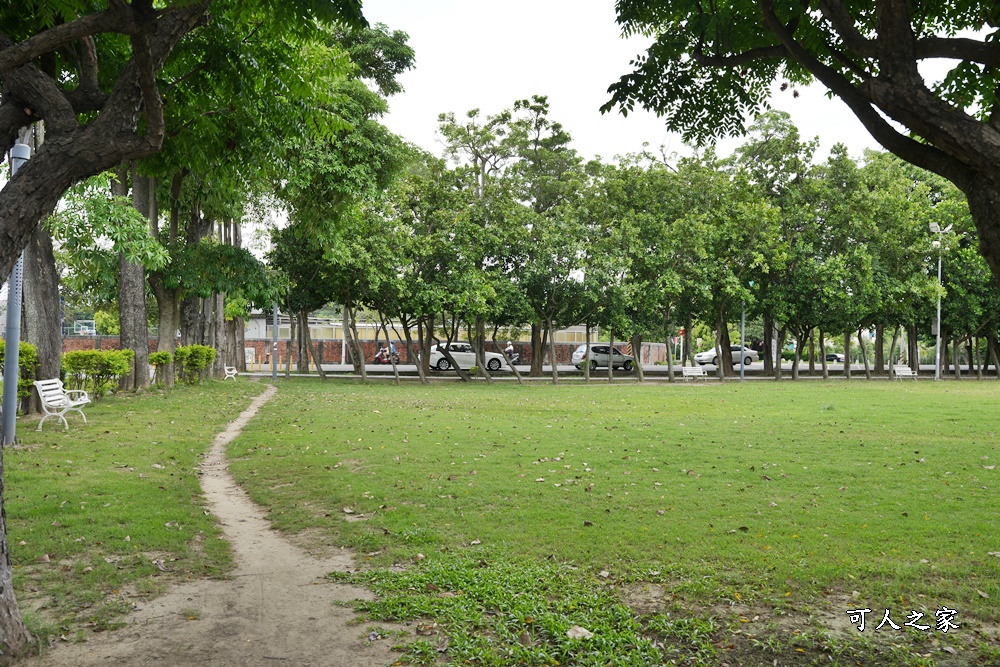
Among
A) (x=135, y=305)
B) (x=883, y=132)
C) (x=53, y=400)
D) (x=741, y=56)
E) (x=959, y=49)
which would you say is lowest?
(x=53, y=400)

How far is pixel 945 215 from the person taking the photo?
35.8 meters

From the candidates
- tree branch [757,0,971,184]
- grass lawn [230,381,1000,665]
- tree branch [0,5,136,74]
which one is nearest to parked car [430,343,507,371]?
grass lawn [230,381,1000,665]

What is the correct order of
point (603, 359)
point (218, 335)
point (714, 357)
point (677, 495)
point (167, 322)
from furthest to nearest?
point (714, 357), point (603, 359), point (218, 335), point (167, 322), point (677, 495)

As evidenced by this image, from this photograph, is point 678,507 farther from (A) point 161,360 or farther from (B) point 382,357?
(B) point 382,357

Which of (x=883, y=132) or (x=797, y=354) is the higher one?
(x=883, y=132)

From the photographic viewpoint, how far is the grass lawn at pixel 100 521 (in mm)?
5070

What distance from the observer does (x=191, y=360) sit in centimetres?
2333

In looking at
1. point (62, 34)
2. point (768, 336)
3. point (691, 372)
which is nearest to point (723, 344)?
point (768, 336)

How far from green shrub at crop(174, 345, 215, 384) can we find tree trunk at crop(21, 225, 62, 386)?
325 inches

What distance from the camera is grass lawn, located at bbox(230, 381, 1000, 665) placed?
5102 mm

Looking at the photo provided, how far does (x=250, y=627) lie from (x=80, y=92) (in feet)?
12.3

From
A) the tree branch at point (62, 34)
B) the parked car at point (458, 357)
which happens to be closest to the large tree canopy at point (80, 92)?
the tree branch at point (62, 34)

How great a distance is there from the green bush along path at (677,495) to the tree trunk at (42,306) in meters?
3.82

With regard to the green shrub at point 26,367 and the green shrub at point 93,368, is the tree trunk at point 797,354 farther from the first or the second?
the green shrub at point 26,367
